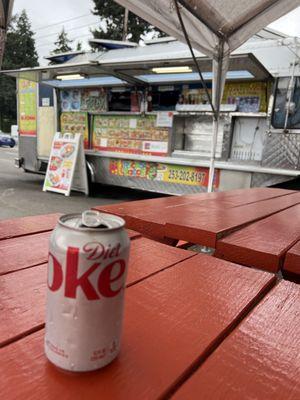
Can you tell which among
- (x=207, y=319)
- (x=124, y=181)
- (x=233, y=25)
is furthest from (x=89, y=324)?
(x=124, y=181)

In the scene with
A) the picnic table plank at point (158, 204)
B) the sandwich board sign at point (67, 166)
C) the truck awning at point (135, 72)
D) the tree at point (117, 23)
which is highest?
the tree at point (117, 23)

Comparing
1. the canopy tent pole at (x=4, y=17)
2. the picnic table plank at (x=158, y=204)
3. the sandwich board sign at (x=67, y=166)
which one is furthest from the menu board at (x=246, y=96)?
the canopy tent pole at (x=4, y=17)

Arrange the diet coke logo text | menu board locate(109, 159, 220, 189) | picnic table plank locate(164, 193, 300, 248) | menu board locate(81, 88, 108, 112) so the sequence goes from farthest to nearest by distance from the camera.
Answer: menu board locate(81, 88, 108, 112) → menu board locate(109, 159, 220, 189) → picnic table plank locate(164, 193, 300, 248) → the diet coke logo text

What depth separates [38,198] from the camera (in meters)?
6.06

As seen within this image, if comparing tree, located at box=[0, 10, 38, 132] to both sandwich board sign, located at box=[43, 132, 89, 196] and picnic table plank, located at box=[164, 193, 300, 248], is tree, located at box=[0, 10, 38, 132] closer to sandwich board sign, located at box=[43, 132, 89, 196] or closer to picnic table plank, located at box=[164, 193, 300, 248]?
sandwich board sign, located at box=[43, 132, 89, 196]

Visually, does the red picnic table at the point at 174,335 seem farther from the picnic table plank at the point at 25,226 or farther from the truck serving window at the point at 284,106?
the truck serving window at the point at 284,106

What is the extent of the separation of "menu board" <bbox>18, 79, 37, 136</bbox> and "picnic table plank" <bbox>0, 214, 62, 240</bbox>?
6793 mm

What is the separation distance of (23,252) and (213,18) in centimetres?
287

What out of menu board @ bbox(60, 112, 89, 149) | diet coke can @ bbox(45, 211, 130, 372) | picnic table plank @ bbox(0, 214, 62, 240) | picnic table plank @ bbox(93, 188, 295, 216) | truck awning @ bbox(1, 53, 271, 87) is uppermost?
truck awning @ bbox(1, 53, 271, 87)

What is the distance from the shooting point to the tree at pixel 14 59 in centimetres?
3606

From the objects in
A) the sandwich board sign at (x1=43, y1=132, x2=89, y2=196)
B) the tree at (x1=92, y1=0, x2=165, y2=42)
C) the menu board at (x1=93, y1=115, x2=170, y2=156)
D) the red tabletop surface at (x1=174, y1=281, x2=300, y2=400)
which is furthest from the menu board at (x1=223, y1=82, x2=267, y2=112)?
the tree at (x1=92, y1=0, x2=165, y2=42)

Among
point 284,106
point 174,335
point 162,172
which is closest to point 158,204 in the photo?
point 174,335

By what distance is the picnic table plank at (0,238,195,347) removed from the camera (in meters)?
0.62

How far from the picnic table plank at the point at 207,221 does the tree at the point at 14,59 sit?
36760 mm
